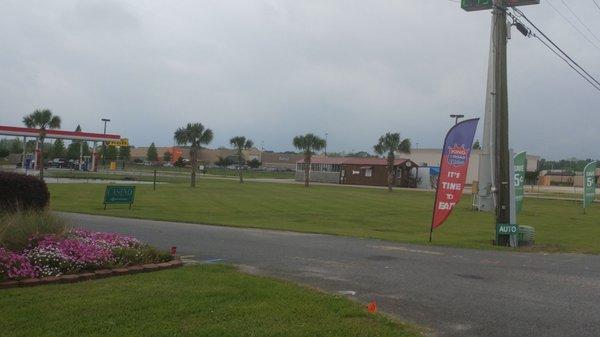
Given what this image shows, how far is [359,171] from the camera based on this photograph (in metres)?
78.3

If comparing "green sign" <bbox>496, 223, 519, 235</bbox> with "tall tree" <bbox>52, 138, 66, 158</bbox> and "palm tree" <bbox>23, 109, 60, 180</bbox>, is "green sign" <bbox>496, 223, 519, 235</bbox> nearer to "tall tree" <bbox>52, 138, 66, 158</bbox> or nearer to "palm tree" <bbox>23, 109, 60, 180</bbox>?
"palm tree" <bbox>23, 109, 60, 180</bbox>

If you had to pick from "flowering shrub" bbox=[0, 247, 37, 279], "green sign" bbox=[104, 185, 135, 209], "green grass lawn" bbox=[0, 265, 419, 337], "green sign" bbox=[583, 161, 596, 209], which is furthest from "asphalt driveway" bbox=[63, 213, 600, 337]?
"green sign" bbox=[583, 161, 596, 209]

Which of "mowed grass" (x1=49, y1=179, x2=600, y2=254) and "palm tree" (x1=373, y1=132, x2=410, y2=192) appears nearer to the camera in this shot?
"mowed grass" (x1=49, y1=179, x2=600, y2=254)

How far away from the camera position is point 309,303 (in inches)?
279

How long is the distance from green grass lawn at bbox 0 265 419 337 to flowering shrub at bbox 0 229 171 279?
502 millimetres

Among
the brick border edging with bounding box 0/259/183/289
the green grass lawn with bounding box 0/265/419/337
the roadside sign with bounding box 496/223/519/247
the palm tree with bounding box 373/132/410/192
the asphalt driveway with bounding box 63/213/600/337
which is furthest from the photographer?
the palm tree with bounding box 373/132/410/192

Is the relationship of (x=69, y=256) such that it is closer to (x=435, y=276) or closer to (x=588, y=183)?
(x=435, y=276)

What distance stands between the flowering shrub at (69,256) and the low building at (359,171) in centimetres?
6543

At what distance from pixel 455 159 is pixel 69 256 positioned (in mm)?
10930

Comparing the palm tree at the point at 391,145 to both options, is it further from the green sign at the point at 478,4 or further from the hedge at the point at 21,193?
the hedge at the point at 21,193

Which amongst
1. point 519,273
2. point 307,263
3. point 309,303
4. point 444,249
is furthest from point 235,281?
point 444,249

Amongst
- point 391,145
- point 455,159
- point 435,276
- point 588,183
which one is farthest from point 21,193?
point 391,145

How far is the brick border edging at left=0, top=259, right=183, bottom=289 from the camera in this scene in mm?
7403

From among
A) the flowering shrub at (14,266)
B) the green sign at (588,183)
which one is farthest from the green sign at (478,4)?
the flowering shrub at (14,266)
